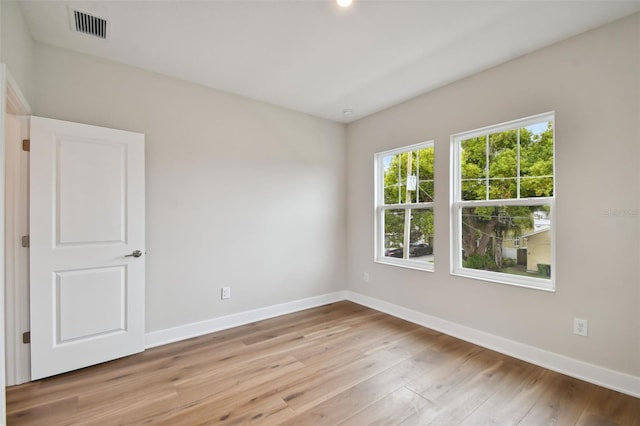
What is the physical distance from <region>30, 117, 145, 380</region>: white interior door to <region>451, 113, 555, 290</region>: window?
3.18 m

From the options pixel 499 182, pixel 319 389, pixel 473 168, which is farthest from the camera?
pixel 473 168

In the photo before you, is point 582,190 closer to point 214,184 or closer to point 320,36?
point 320,36

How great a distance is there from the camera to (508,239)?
289cm

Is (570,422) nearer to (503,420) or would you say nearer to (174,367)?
(503,420)

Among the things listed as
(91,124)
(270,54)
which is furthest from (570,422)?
(91,124)

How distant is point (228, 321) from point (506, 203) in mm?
3145

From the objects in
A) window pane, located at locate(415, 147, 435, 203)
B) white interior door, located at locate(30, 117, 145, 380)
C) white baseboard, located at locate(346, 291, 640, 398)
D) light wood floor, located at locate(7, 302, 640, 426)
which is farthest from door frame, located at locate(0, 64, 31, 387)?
window pane, located at locate(415, 147, 435, 203)

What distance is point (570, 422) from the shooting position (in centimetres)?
187

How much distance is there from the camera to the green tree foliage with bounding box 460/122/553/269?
2662 mm

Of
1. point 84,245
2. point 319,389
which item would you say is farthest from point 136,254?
point 319,389

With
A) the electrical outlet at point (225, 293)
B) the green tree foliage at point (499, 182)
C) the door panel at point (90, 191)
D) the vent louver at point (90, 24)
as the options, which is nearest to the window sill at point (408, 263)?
the green tree foliage at point (499, 182)

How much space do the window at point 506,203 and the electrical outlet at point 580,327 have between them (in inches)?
11.8

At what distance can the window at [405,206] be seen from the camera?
11.8 ft

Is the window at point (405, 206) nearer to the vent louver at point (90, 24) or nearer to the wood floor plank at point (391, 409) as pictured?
the wood floor plank at point (391, 409)
